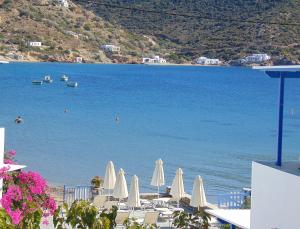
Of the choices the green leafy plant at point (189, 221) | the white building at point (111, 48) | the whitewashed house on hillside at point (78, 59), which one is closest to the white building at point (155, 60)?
the white building at point (111, 48)

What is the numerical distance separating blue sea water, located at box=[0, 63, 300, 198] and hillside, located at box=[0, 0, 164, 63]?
15169mm

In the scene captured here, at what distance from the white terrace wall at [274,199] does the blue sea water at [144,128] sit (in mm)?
14824

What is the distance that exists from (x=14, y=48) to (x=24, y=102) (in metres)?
60.4

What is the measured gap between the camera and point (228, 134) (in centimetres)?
4656

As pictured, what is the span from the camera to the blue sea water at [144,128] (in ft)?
95.6

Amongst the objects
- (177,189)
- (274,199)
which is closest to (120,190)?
(177,189)

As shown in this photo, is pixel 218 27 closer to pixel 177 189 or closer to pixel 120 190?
pixel 177 189

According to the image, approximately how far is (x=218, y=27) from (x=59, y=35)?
2802cm

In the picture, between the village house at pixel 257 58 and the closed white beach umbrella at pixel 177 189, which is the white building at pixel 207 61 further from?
the closed white beach umbrella at pixel 177 189

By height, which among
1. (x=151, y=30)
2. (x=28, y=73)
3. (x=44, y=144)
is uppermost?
(x=151, y=30)

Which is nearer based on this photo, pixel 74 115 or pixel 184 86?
pixel 74 115

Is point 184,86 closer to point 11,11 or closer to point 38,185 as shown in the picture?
point 11,11

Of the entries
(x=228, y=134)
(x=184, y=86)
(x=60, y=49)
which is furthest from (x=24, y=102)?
(x=60, y=49)

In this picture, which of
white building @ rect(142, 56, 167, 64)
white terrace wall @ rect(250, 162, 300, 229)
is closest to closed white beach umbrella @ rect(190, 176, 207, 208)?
white terrace wall @ rect(250, 162, 300, 229)
